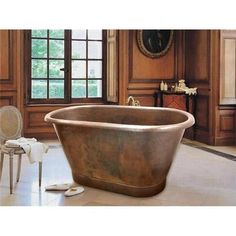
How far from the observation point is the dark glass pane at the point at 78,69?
22.0ft

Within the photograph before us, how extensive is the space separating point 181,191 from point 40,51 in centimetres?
384

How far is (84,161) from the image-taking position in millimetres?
3590

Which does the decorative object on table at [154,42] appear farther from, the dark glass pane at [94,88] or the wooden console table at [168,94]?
the dark glass pane at [94,88]

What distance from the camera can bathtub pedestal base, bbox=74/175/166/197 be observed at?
11.1ft

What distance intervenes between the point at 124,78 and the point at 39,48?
4.84 feet

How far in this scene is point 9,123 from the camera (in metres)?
4.04

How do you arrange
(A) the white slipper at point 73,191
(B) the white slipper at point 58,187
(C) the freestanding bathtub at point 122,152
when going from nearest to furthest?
(C) the freestanding bathtub at point 122,152 → (A) the white slipper at point 73,191 → (B) the white slipper at point 58,187

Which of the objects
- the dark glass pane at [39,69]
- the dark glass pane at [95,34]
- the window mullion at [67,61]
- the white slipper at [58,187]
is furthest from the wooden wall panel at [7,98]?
the white slipper at [58,187]

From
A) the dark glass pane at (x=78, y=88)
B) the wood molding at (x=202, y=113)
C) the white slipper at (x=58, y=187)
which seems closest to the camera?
the white slipper at (x=58, y=187)

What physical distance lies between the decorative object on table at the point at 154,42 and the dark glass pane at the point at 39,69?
1619mm

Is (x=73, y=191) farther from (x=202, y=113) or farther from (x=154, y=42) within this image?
(x=154, y=42)

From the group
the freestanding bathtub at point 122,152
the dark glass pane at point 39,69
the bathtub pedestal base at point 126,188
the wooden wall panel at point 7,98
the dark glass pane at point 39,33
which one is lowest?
the bathtub pedestal base at point 126,188

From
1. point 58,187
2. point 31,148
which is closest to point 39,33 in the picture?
point 31,148

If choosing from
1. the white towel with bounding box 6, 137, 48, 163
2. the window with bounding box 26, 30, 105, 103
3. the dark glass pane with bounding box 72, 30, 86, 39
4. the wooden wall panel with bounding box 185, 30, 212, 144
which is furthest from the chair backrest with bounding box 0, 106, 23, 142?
the wooden wall panel with bounding box 185, 30, 212, 144
